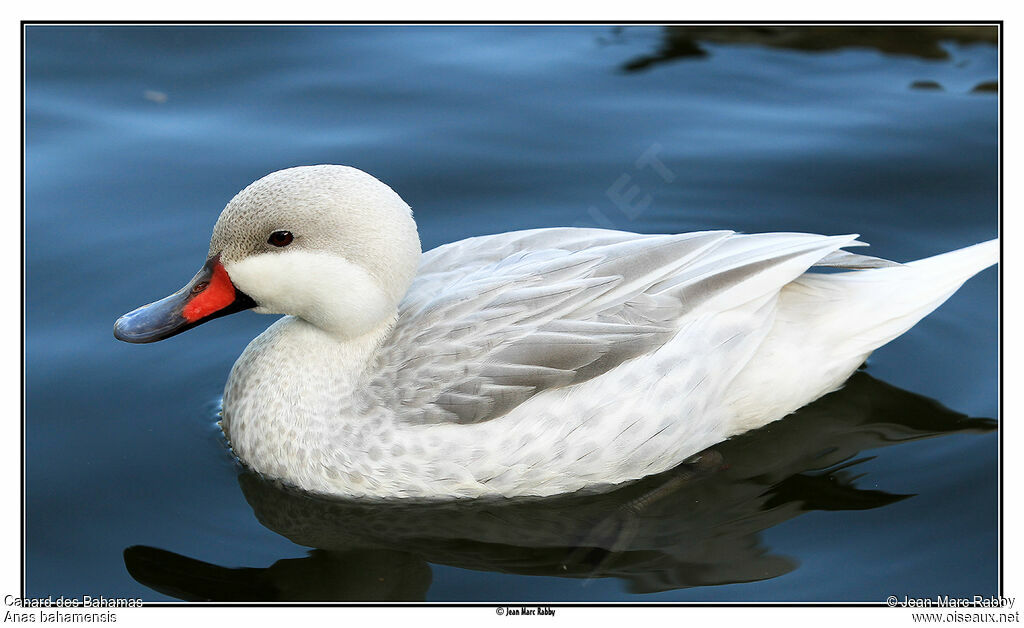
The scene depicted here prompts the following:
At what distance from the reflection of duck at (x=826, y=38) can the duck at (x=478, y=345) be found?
3613 millimetres

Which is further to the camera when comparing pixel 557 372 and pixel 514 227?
pixel 514 227

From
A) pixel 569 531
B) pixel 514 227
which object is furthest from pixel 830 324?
pixel 514 227

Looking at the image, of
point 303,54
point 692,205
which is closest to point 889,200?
point 692,205

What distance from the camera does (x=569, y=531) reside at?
5.08 m

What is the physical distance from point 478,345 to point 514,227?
216 centimetres

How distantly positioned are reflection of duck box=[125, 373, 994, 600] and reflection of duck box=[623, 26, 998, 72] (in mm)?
4013

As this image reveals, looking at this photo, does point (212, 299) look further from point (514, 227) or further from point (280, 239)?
point (514, 227)

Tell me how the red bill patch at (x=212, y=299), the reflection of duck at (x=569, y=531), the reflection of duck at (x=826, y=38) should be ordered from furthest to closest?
the reflection of duck at (x=826, y=38) < the red bill patch at (x=212, y=299) < the reflection of duck at (x=569, y=531)

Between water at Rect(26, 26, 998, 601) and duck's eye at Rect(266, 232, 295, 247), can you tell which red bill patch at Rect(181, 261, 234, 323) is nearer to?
duck's eye at Rect(266, 232, 295, 247)

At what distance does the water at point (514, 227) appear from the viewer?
496 cm

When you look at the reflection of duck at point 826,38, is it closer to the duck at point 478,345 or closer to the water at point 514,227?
the water at point 514,227

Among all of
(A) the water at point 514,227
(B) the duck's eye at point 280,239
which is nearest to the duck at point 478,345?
(B) the duck's eye at point 280,239

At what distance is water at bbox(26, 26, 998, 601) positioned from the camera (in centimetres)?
496

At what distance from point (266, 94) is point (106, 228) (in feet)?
5.55
